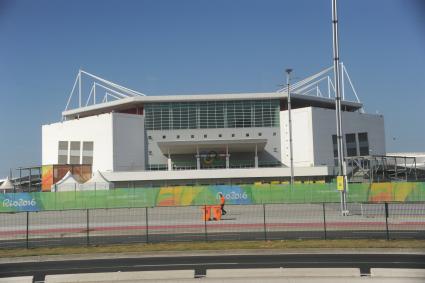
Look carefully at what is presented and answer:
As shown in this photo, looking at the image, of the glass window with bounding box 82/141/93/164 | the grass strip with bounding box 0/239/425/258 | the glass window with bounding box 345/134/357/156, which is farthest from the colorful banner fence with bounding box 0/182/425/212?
the glass window with bounding box 345/134/357/156

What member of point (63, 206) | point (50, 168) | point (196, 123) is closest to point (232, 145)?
point (196, 123)

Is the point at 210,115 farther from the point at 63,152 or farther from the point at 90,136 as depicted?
the point at 63,152

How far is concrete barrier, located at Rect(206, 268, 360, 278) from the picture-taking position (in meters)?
13.3

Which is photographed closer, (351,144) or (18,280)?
(18,280)

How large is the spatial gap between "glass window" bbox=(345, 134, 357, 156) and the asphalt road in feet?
267

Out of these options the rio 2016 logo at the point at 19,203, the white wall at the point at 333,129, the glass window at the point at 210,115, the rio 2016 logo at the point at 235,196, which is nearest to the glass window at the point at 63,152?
the glass window at the point at 210,115

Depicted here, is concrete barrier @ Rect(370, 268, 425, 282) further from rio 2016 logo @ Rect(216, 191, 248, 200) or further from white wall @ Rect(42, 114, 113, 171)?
white wall @ Rect(42, 114, 113, 171)

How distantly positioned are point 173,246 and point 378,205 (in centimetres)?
1588

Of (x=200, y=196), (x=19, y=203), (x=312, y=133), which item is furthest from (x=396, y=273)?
(x=312, y=133)

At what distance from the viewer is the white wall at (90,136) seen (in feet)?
297

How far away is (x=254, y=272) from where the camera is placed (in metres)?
14.0

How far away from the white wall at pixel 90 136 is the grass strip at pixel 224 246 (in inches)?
2749

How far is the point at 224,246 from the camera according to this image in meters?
19.3

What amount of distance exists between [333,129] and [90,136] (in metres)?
41.6
